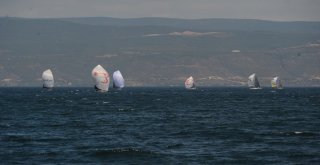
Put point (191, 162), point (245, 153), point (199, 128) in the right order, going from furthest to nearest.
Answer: point (199, 128) → point (245, 153) → point (191, 162)

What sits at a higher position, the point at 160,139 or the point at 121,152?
the point at 160,139

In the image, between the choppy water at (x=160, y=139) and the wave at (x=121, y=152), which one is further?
the wave at (x=121, y=152)

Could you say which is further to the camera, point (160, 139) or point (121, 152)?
point (160, 139)

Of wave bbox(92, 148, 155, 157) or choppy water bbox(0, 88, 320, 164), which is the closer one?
choppy water bbox(0, 88, 320, 164)

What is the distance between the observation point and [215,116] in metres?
110

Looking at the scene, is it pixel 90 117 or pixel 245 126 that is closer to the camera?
pixel 245 126

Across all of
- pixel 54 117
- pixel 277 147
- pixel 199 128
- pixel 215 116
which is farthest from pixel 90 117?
pixel 277 147

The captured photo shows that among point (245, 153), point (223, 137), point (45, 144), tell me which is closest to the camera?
point (245, 153)

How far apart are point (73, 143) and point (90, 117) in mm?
37729

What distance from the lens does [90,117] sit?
107625 mm

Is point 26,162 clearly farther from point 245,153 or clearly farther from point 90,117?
point 90,117

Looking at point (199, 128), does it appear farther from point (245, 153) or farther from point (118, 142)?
point (245, 153)

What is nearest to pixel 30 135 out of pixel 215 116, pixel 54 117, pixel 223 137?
pixel 223 137

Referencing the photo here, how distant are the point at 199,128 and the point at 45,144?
70.4ft
